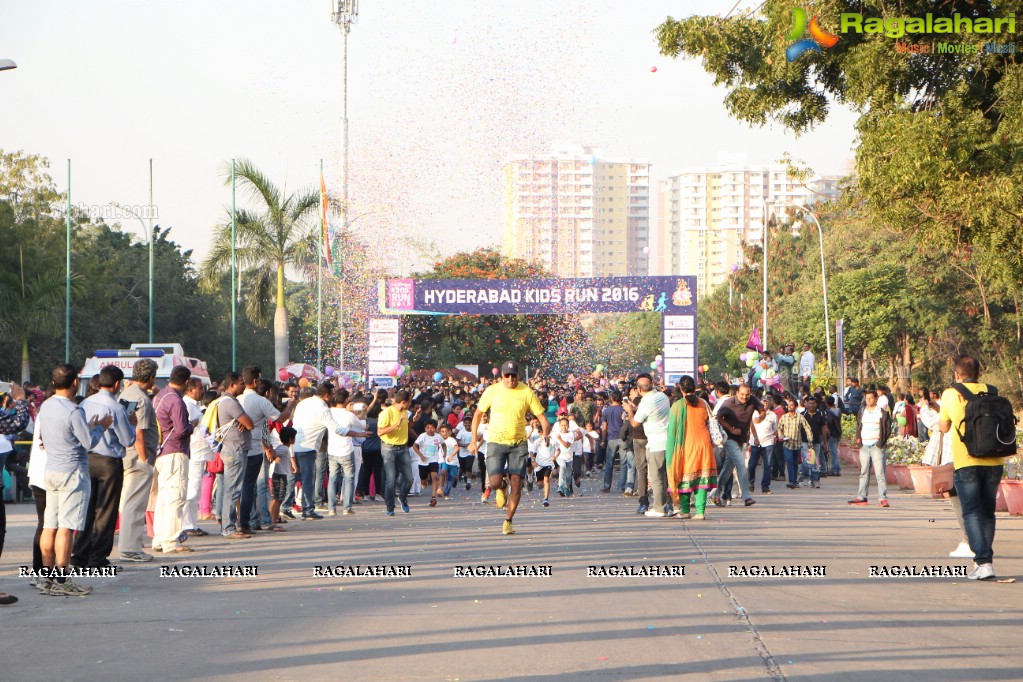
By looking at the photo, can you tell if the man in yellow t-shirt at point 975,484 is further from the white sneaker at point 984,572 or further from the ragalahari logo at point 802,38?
the ragalahari logo at point 802,38

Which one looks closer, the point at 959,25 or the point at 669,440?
the point at 959,25

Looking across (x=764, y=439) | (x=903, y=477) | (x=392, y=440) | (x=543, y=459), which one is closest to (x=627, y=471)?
(x=543, y=459)

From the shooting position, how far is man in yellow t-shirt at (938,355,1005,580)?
10.5 m

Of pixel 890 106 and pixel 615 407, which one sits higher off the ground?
pixel 890 106

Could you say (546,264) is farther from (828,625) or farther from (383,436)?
(828,625)

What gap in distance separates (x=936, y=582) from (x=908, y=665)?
3596 millimetres

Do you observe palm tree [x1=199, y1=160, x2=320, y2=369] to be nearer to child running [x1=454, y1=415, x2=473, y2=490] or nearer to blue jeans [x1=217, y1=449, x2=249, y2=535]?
child running [x1=454, y1=415, x2=473, y2=490]

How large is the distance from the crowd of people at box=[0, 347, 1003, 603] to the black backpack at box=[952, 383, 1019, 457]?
0.53ft

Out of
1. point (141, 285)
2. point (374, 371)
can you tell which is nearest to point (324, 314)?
point (141, 285)

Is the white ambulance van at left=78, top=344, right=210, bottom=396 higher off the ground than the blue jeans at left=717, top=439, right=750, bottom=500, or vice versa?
the white ambulance van at left=78, top=344, right=210, bottom=396

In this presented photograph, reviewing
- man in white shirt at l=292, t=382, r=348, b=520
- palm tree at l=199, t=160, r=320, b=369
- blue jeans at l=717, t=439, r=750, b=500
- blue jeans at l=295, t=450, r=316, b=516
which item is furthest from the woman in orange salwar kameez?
palm tree at l=199, t=160, r=320, b=369

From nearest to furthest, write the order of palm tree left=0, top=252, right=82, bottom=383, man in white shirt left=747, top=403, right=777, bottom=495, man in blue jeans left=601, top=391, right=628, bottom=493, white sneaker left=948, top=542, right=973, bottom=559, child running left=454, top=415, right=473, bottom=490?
1. white sneaker left=948, top=542, right=973, bottom=559
2. man in blue jeans left=601, top=391, right=628, bottom=493
3. man in white shirt left=747, top=403, right=777, bottom=495
4. child running left=454, top=415, right=473, bottom=490
5. palm tree left=0, top=252, right=82, bottom=383

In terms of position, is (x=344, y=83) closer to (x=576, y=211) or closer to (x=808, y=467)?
(x=808, y=467)

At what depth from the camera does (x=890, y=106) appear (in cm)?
1571
